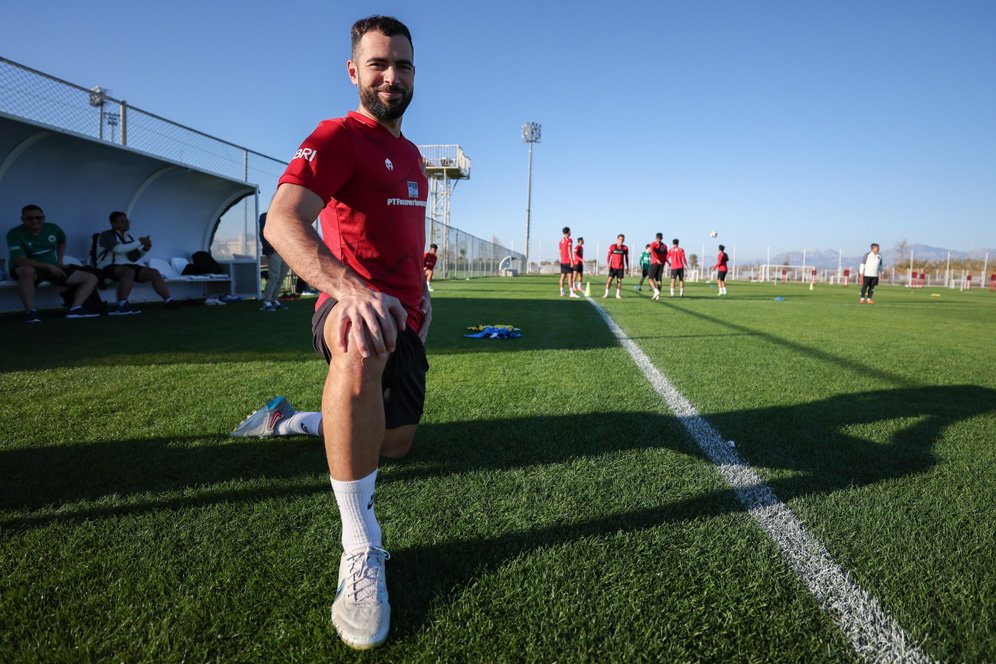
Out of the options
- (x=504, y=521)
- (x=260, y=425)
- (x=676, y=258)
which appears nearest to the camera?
(x=504, y=521)

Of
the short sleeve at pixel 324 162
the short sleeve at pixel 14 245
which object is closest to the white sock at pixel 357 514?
the short sleeve at pixel 324 162

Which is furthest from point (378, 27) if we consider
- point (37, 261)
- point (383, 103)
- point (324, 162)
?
point (37, 261)

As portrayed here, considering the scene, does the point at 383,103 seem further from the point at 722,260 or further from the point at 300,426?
the point at 722,260

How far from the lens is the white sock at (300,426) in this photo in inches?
114

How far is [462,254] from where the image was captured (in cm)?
3300

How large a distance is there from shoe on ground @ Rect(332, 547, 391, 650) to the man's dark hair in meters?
1.78

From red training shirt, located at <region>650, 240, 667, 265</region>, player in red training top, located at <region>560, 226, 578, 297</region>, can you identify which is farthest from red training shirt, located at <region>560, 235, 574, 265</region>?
red training shirt, located at <region>650, 240, 667, 265</region>

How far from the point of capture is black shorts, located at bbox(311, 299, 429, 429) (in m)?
2.03

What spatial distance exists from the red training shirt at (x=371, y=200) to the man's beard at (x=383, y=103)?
45 mm

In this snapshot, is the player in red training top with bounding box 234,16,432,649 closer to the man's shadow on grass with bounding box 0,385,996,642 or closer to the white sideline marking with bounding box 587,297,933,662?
the man's shadow on grass with bounding box 0,385,996,642

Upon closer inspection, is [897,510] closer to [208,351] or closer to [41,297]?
[208,351]

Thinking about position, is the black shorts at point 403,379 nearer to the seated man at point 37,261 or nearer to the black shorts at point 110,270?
the seated man at point 37,261

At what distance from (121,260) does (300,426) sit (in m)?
8.87

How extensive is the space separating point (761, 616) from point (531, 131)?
58.9 m
